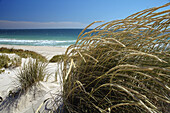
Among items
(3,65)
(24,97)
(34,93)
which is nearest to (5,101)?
(24,97)

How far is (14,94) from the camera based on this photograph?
2572mm

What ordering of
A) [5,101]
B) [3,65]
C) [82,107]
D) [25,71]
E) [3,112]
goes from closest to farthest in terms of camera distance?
[82,107] < [3,112] < [5,101] < [25,71] < [3,65]

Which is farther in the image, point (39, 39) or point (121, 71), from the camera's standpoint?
point (39, 39)

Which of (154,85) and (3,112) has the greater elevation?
(154,85)

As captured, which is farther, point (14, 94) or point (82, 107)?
point (14, 94)

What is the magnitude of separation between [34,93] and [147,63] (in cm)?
214

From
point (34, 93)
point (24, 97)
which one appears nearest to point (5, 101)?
point (24, 97)

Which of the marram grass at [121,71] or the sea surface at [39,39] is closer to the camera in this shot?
the marram grass at [121,71]

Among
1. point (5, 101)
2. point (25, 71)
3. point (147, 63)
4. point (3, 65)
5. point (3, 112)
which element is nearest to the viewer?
point (147, 63)

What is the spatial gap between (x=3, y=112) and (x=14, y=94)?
1.24 feet

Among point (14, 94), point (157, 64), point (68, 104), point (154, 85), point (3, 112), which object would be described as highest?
point (157, 64)

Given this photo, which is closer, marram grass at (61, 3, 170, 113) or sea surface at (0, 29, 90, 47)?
marram grass at (61, 3, 170, 113)

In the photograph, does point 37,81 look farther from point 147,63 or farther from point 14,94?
point 147,63

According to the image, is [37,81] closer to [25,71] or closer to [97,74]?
[25,71]
